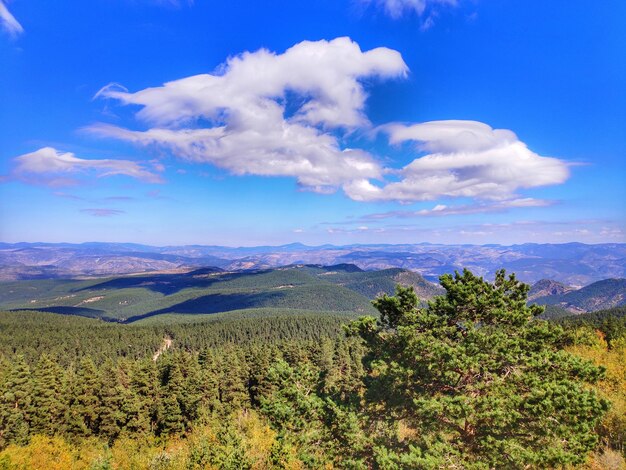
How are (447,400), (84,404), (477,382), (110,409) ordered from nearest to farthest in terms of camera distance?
(447,400)
(477,382)
(110,409)
(84,404)

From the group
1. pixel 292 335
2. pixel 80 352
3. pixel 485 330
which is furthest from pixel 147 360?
pixel 292 335

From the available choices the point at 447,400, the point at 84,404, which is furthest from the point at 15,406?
the point at 447,400

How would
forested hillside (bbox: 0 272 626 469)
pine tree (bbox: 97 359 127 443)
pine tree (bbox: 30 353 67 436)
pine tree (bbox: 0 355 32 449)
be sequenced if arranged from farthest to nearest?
pine tree (bbox: 97 359 127 443) → pine tree (bbox: 30 353 67 436) → pine tree (bbox: 0 355 32 449) → forested hillside (bbox: 0 272 626 469)

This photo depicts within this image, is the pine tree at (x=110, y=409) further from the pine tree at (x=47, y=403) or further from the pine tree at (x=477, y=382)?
the pine tree at (x=477, y=382)

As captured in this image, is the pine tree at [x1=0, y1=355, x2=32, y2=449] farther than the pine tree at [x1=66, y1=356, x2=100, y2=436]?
No

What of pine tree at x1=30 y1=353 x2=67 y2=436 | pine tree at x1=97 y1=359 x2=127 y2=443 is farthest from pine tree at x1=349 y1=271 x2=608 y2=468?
pine tree at x1=30 y1=353 x2=67 y2=436

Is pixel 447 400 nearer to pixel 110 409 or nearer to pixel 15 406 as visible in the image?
pixel 110 409

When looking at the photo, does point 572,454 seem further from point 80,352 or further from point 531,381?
point 80,352

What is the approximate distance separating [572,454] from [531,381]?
3.14 m

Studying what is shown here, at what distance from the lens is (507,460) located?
53.1 ft

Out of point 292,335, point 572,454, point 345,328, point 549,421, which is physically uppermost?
point 345,328

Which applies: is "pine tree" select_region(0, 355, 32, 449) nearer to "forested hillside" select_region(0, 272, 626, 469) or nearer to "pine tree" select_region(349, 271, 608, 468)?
"forested hillside" select_region(0, 272, 626, 469)

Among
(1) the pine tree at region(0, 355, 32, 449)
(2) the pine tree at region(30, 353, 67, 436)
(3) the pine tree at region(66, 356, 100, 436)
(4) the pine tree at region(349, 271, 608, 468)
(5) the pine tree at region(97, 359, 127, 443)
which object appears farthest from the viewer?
(5) the pine tree at region(97, 359, 127, 443)

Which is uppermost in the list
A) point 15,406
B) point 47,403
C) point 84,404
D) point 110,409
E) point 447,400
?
point 447,400
